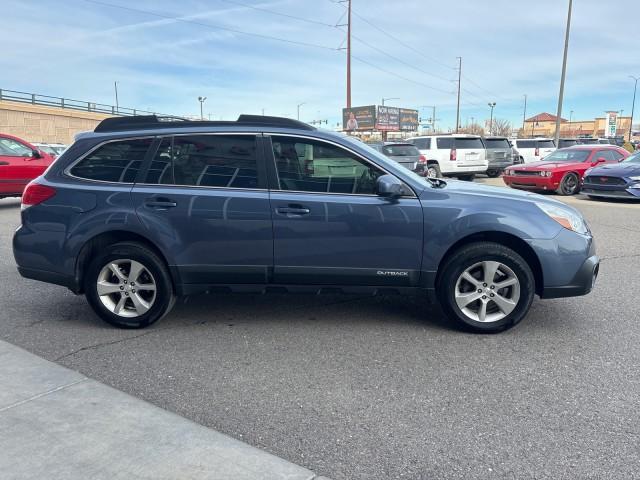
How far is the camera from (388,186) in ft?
13.3

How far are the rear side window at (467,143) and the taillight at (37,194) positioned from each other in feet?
55.4

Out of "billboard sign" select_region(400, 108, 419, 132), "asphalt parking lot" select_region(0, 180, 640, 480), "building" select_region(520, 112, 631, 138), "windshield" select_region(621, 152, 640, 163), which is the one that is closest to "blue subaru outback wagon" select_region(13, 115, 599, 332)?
"asphalt parking lot" select_region(0, 180, 640, 480)

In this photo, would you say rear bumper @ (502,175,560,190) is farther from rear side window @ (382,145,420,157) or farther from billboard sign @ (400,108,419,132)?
billboard sign @ (400,108,419,132)

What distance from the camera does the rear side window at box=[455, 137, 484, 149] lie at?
1934 cm

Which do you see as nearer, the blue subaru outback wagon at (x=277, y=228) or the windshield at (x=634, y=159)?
the blue subaru outback wagon at (x=277, y=228)

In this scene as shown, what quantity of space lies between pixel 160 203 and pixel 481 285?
2.66 m

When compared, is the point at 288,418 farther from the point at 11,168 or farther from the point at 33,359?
the point at 11,168

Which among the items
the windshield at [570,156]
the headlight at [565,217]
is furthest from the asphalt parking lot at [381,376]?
the windshield at [570,156]

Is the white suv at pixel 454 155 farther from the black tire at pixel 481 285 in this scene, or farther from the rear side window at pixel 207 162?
the rear side window at pixel 207 162

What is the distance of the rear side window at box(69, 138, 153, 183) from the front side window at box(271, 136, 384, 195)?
3.73 ft

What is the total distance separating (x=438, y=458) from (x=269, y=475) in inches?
33.2

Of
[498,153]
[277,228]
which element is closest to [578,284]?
[277,228]

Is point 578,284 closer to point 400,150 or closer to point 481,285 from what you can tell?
point 481,285

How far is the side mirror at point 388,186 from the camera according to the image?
13.3 ft
